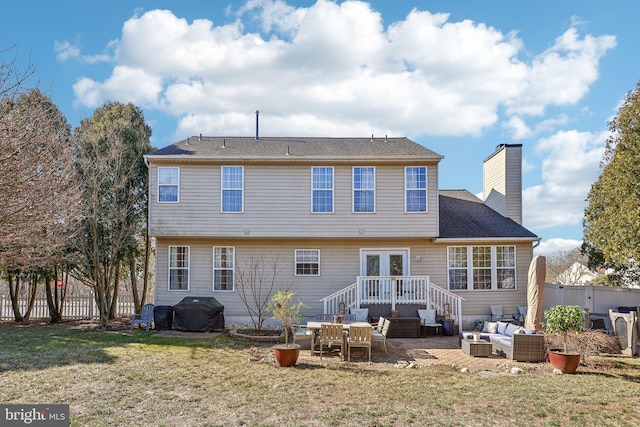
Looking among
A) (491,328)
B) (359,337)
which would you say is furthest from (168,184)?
(491,328)

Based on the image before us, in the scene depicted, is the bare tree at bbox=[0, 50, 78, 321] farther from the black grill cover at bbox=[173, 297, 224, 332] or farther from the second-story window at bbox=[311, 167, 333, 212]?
the second-story window at bbox=[311, 167, 333, 212]

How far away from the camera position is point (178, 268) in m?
16.5

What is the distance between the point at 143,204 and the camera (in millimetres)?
19203

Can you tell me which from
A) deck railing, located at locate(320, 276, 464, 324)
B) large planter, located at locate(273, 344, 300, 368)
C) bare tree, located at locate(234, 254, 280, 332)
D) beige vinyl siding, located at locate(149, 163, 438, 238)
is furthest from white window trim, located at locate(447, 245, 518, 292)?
large planter, located at locate(273, 344, 300, 368)

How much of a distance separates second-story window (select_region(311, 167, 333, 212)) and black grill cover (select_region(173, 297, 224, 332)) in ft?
15.8

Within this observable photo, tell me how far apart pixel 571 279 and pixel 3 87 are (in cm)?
3770

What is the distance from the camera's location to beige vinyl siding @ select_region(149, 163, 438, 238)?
Result: 1576 cm

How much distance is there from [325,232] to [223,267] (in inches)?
159

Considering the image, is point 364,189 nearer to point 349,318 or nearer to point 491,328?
point 349,318

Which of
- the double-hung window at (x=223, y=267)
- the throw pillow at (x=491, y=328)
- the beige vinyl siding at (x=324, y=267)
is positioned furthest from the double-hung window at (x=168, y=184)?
the throw pillow at (x=491, y=328)

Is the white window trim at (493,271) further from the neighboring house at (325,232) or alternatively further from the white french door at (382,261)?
the white french door at (382,261)

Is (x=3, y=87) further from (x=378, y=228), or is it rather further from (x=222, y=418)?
(x=378, y=228)

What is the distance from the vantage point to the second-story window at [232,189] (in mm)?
15953

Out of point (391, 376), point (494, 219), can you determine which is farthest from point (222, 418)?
point (494, 219)
